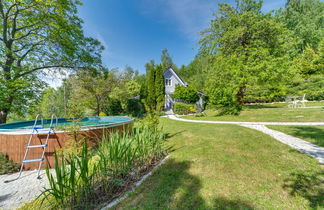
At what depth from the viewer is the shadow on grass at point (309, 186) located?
194 centimetres

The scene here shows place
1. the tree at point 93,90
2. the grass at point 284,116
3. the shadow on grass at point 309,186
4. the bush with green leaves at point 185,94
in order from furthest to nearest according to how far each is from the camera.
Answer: the bush with green leaves at point 185,94 → the tree at point 93,90 → the grass at point 284,116 → the shadow on grass at point 309,186

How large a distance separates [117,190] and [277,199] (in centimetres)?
294

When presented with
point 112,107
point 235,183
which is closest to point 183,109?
Result: point 112,107

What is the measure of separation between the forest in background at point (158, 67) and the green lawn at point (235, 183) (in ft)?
8.99

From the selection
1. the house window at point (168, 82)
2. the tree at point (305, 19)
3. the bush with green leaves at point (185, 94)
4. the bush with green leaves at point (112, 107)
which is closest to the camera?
the bush with green leaves at point (112, 107)

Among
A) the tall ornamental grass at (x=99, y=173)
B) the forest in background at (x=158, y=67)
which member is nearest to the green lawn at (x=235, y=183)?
the tall ornamental grass at (x=99, y=173)

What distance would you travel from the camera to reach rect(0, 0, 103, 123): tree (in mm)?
6441

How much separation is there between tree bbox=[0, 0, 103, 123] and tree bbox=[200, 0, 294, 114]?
12118 millimetres

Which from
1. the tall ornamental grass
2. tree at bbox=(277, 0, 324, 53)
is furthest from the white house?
tree at bbox=(277, 0, 324, 53)

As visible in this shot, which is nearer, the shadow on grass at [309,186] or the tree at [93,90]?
the shadow on grass at [309,186]

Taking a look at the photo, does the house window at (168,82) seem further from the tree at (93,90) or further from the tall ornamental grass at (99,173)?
the tall ornamental grass at (99,173)

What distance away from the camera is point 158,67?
19.5 metres

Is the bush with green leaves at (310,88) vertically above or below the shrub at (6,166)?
above

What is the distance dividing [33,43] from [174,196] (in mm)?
11484
